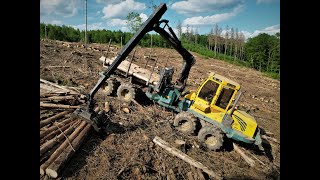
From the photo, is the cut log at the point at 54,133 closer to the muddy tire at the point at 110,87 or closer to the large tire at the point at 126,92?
the large tire at the point at 126,92

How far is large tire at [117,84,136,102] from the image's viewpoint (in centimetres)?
1070

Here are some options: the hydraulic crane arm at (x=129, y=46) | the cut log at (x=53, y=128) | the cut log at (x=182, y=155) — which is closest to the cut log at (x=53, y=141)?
the cut log at (x=53, y=128)

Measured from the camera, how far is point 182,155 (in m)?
7.01

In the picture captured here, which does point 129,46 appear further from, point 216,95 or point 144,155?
point 216,95

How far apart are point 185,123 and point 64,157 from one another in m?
4.57

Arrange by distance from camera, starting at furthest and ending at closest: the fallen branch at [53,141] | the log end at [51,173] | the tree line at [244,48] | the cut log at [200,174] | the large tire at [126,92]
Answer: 1. the tree line at [244,48]
2. the large tire at [126,92]
3. the cut log at [200,174]
4. the fallen branch at [53,141]
5. the log end at [51,173]

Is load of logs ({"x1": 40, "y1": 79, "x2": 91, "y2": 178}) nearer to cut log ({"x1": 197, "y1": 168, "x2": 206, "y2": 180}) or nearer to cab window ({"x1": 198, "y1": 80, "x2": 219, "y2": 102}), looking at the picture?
cut log ({"x1": 197, "y1": 168, "x2": 206, "y2": 180})

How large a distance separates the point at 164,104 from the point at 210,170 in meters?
4.14

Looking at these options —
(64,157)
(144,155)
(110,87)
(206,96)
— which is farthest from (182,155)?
(110,87)

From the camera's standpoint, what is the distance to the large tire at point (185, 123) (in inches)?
335

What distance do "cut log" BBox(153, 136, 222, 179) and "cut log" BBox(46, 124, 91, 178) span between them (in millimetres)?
2290

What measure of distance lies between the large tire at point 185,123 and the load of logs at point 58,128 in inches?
130
